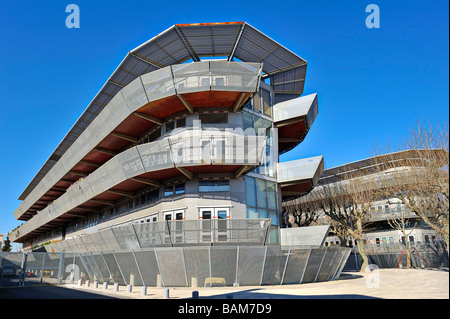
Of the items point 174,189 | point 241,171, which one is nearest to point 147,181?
point 174,189

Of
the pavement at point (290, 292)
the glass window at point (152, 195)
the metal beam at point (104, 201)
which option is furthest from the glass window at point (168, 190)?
the metal beam at point (104, 201)

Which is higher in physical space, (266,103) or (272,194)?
(266,103)

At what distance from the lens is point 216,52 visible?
991 inches

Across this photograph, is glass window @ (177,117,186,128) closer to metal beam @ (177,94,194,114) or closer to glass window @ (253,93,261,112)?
metal beam @ (177,94,194,114)

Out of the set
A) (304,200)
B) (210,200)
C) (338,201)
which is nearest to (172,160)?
(210,200)

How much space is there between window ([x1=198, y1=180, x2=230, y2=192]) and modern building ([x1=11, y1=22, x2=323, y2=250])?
0.22 feet

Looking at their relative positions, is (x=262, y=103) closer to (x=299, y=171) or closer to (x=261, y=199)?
(x=299, y=171)

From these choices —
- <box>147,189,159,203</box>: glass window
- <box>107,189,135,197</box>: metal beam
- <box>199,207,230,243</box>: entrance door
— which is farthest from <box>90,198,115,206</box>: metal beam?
<box>199,207,230,243</box>: entrance door

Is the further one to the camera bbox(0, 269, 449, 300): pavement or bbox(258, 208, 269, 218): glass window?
bbox(258, 208, 269, 218): glass window

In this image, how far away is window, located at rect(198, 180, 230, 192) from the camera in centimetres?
2217

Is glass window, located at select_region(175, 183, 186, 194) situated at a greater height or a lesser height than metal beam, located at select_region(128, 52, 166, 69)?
lesser

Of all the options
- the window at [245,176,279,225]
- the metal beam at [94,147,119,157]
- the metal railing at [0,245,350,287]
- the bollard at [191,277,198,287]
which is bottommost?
the bollard at [191,277,198,287]

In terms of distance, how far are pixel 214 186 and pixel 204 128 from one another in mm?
4026

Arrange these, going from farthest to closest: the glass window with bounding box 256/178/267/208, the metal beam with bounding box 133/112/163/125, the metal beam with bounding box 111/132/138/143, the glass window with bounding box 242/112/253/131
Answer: the metal beam with bounding box 111/132/138/143, the metal beam with bounding box 133/112/163/125, the glass window with bounding box 242/112/253/131, the glass window with bounding box 256/178/267/208
